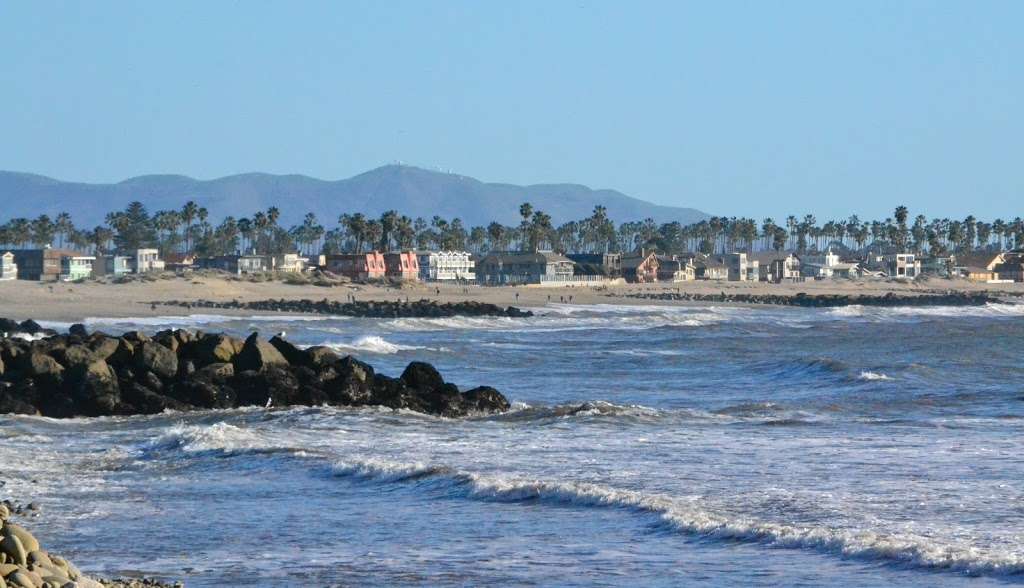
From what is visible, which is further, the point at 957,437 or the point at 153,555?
the point at 957,437

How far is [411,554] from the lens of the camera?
12125mm

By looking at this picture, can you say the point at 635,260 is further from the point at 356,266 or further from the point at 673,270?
the point at 356,266

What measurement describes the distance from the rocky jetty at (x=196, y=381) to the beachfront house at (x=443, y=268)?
104 meters

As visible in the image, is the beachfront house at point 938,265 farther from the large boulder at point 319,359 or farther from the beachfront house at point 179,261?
the large boulder at point 319,359

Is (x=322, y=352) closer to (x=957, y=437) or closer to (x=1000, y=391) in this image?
(x=957, y=437)

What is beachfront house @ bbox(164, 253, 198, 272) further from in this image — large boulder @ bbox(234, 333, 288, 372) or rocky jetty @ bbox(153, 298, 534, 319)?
large boulder @ bbox(234, 333, 288, 372)

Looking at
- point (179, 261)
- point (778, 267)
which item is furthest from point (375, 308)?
point (778, 267)

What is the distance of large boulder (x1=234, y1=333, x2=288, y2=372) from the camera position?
2566cm

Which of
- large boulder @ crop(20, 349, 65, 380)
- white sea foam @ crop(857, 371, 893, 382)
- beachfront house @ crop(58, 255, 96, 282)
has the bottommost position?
white sea foam @ crop(857, 371, 893, 382)

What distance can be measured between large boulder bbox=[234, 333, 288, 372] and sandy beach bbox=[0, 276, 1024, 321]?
2995cm

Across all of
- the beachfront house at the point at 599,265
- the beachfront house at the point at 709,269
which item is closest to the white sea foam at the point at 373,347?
the beachfront house at the point at 599,265

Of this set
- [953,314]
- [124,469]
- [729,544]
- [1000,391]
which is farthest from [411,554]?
[953,314]

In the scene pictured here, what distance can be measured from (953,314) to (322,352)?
66.8 m

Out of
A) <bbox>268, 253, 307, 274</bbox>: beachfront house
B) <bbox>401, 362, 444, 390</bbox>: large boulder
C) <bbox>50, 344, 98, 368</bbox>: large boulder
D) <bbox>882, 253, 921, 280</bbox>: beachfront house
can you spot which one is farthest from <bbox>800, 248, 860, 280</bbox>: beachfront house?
<bbox>50, 344, 98, 368</bbox>: large boulder
